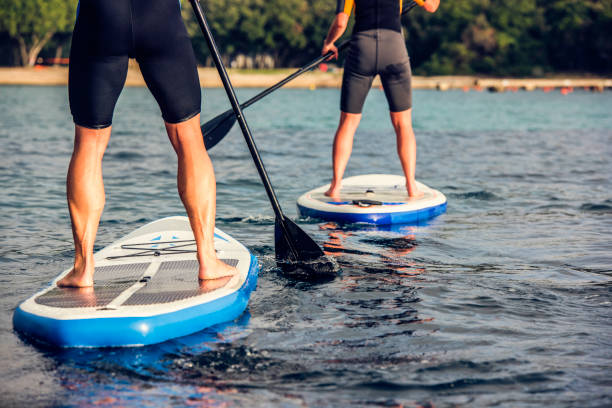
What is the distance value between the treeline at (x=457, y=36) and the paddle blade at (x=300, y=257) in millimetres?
76285

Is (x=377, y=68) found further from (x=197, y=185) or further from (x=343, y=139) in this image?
(x=197, y=185)

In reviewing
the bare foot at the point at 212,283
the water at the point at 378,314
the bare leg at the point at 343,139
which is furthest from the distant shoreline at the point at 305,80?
the bare foot at the point at 212,283

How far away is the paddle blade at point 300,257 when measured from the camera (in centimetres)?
505

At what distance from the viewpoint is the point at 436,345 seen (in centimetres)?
380

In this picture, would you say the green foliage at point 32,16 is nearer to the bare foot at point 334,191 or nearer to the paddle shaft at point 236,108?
the bare foot at point 334,191

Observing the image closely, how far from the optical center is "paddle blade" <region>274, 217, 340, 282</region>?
5055 millimetres

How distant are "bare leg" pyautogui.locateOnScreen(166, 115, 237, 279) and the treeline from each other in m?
77.1

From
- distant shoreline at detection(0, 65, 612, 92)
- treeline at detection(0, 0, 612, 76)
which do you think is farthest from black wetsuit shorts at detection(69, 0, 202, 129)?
treeline at detection(0, 0, 612, 76)

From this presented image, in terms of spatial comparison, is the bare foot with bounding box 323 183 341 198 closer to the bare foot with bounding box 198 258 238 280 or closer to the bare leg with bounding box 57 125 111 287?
the bare foot with bounding box 198 258 238 280

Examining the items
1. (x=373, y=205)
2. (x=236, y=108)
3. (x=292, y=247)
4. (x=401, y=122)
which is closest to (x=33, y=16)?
(x=401, y=122)

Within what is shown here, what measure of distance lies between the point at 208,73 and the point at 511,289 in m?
73.8

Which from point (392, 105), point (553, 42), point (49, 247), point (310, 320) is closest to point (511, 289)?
point (310, 320)

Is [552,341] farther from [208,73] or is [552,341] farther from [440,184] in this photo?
[208,73]

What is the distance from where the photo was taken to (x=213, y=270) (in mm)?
4316
